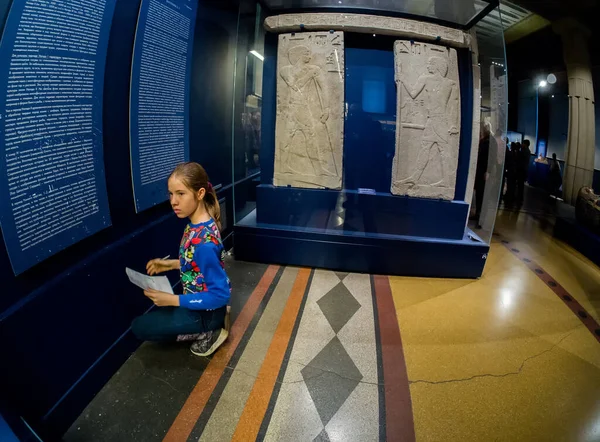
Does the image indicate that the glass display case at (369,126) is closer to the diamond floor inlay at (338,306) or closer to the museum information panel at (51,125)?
the diamond floor inlay at (338,306)

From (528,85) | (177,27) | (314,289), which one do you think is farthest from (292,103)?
(528,85)

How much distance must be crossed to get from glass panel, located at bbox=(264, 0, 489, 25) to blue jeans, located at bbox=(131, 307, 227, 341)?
3369 mm

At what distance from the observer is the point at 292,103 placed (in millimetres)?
3336

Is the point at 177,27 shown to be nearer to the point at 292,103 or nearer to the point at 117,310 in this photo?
the point at 292,103

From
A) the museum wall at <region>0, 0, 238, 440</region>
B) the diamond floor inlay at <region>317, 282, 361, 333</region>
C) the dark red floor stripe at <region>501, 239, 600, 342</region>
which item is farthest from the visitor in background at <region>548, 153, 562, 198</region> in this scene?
the museum wall at <region>0, 0, 238, 440</region>

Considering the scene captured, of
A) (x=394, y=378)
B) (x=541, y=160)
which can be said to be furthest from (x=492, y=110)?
(x=541, y=160)

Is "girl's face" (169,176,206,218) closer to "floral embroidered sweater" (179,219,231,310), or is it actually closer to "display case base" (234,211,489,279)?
"floral embroidered sweater" (179,219,231,310)

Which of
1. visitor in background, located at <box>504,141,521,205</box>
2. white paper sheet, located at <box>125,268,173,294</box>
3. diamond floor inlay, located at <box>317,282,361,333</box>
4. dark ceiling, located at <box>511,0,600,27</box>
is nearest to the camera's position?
white paper sheet, located at <box>125,268,173,294</box>

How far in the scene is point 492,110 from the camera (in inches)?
140

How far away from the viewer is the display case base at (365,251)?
11.0 ft

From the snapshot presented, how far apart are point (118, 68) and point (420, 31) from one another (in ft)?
9.96

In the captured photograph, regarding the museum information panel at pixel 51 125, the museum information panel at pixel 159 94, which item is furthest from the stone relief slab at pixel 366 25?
the museum information panel at pixel 51 125

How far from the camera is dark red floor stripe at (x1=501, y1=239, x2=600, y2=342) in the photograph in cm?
274

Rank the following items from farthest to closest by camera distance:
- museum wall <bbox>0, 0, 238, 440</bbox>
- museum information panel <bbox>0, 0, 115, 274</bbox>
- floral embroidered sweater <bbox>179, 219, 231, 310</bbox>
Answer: floral embroidered sweater <bbox>179, 219, 231, 310</bbox> → museum wall <bbox>0, 0, 238, 440</bbox> → museum information panel <bbox>0, 0, 115, 274</bbox>
